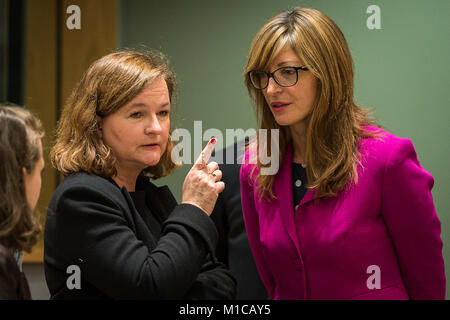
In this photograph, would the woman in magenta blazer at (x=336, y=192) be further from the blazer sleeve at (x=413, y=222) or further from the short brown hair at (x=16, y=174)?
the short brown hair at (x=16, y=174)

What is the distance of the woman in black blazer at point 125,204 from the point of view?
3.76 feet

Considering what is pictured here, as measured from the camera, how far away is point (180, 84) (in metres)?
1.47

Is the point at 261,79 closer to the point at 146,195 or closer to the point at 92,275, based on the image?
the point at 146,195

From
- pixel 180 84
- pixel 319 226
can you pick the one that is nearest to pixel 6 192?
pixel 180 84

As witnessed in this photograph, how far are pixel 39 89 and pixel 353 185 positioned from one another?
1.11m

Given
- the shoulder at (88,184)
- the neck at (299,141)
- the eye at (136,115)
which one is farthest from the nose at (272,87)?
the shoulder at (88,184)

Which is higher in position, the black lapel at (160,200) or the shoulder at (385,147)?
the shoulder at (385,147)

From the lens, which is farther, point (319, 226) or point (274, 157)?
point (274, 157)

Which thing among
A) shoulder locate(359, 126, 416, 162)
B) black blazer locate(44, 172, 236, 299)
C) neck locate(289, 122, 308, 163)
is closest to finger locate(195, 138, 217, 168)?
black blazer locate(44, 172, 236, 299)

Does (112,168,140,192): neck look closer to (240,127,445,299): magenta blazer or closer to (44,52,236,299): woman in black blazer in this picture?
(44,52,236,299): woman in black blazer

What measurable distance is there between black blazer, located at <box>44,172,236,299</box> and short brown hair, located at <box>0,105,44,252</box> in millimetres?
120

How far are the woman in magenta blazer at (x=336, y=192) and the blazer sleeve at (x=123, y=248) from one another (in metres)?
0.26

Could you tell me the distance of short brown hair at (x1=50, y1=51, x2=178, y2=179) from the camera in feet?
4.13

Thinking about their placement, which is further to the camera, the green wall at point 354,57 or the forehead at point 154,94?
the green wall at point 354,57
